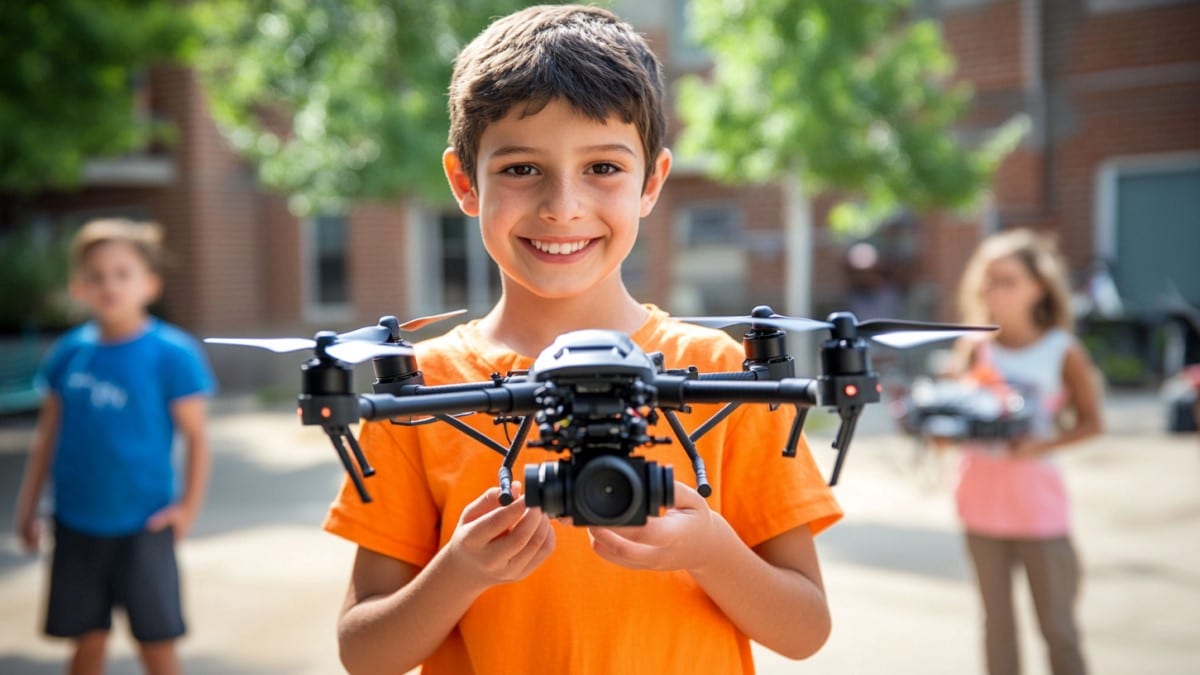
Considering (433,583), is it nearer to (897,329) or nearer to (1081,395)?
(897,329)

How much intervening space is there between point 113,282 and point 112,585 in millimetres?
1128

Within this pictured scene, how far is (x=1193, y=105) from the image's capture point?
13.9 meters

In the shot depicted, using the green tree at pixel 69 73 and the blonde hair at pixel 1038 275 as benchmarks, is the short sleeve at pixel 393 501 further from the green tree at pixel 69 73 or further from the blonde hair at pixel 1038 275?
the green tree at pixel 69 73

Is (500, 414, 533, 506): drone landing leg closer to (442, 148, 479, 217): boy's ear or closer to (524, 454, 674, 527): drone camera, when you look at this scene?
(524, 454, 674, 527): drone camera

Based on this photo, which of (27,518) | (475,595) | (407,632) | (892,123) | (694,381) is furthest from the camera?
(892,123)

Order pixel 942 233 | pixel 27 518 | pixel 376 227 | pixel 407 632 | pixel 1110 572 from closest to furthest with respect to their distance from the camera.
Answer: pixel 407 632 → pixel 27 518 → pixel 1110 572 → pixel 942 233 → pixel 376 227

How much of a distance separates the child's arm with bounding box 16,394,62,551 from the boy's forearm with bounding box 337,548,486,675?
2938 mm

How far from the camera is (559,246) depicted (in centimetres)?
142

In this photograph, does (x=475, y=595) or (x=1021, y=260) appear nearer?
(x=475, y=595)

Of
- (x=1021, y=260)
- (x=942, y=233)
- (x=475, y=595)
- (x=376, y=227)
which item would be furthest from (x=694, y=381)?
(x=376, y=227)

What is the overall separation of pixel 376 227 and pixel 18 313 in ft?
18.3

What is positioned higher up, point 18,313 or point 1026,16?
point 1026,16

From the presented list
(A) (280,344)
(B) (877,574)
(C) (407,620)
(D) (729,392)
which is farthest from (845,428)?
(B) (877,574)

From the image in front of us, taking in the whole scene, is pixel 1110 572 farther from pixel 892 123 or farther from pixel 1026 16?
pixel 1026 16
